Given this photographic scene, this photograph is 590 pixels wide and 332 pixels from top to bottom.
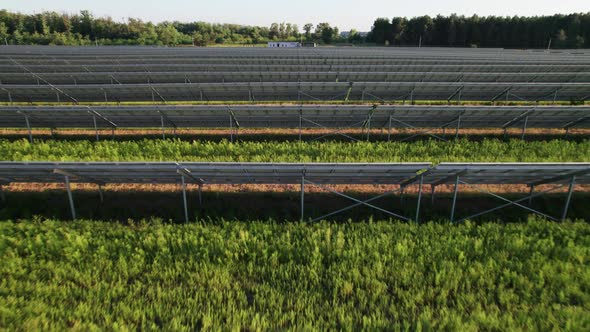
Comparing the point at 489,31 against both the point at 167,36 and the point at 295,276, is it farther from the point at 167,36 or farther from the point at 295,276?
the point at 295,276

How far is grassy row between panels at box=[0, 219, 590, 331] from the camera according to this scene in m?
4.57

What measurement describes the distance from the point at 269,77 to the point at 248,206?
499 inches

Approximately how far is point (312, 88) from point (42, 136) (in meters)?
12.3

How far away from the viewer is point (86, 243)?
6.17m

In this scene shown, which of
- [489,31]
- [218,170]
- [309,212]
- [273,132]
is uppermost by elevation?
[489,31]

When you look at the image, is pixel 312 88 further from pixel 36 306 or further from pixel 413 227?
pixel 36 306

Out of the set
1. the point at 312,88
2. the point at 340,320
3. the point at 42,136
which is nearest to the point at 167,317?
the point at 340,320

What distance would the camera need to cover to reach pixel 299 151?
1073 centimetres

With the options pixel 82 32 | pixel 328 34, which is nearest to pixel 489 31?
pixel 328 34

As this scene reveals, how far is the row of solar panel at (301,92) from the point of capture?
15109mm

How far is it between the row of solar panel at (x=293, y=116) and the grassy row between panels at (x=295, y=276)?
559 cm

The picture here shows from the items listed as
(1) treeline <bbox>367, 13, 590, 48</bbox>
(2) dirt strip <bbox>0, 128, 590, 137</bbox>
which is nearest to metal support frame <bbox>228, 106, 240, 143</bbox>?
(2) dirt strip <bbox>0, 128, 590, 137</bbox>

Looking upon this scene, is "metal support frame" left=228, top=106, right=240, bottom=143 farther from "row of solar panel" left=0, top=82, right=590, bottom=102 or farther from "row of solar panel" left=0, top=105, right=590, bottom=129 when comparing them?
"row of solar panel" left=0, top=82, right=590, bottom=102

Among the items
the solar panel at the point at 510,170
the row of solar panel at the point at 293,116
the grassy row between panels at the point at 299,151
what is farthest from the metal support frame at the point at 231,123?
the solar panel at the point at 510,170
